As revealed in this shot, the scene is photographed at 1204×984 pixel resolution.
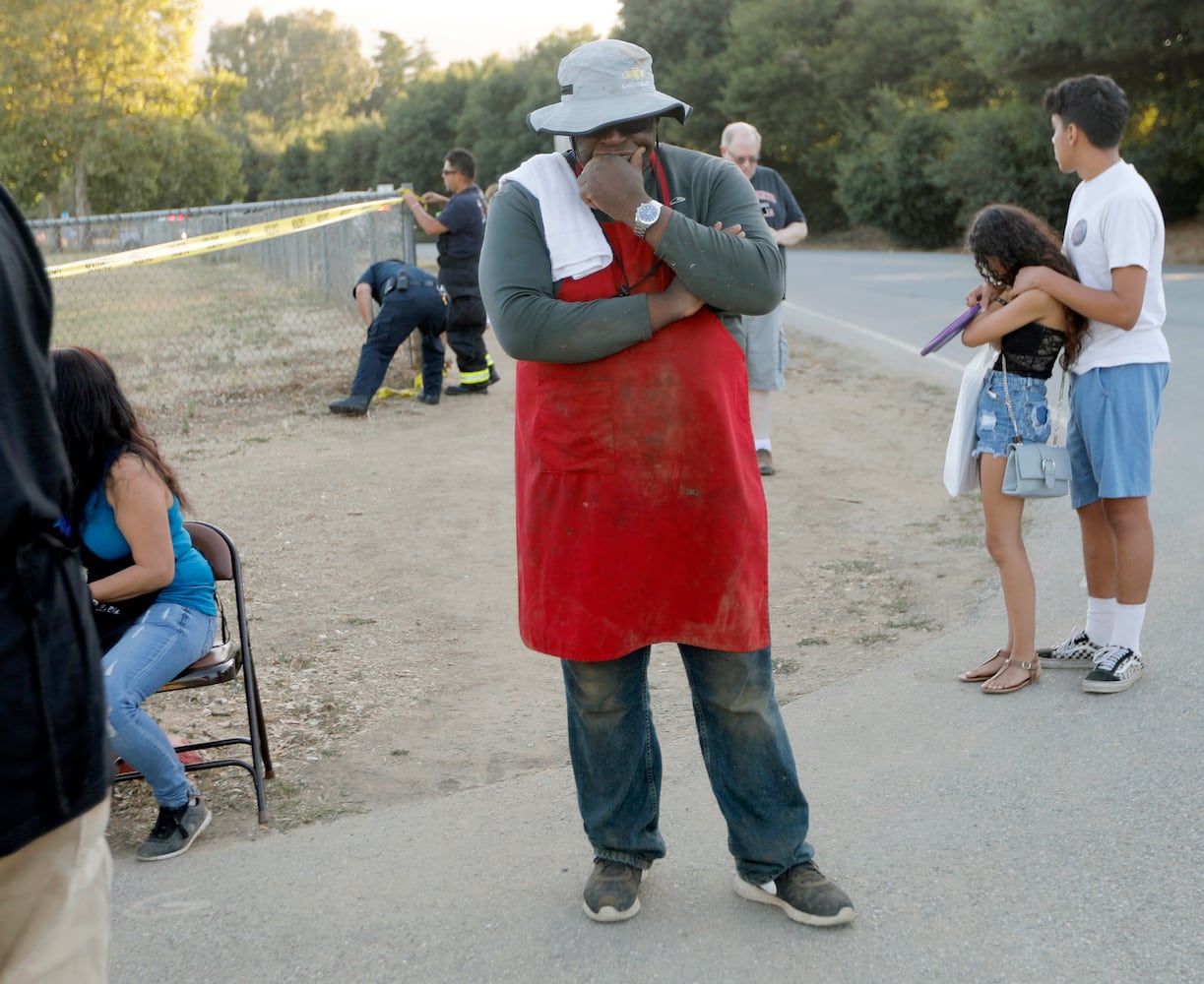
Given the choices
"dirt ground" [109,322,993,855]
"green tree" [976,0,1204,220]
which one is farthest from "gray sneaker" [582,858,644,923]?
"green tree" [976,0,1204,220]

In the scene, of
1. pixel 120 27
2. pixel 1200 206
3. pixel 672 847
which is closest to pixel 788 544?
pixel 672 847

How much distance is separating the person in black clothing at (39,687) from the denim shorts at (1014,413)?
335cm

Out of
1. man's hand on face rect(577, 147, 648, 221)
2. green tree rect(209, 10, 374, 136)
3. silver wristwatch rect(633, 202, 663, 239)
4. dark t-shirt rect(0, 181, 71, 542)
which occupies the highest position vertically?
green tree rect(209, 10, 374, 136)

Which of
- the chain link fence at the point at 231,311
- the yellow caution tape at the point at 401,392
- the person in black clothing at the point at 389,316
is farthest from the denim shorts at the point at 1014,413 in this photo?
the yellow caution tape at the point at 401,392

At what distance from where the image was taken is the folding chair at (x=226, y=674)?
12.9 feet

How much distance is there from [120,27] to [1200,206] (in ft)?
137

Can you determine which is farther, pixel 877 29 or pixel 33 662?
pixel 877 29

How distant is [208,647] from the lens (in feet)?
13.2

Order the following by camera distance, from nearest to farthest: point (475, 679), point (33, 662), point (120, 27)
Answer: point (33, 662) → point (475, 679) → point (120, 27)

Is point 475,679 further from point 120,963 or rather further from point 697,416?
point 697,416

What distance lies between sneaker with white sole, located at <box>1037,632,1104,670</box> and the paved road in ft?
0.37

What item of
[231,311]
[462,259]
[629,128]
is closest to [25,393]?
[629,128]

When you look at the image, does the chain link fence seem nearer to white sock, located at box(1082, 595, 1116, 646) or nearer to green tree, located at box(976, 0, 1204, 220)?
white sock, located at box(1082, 595, 1116, 646)

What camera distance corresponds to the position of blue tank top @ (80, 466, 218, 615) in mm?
3781
